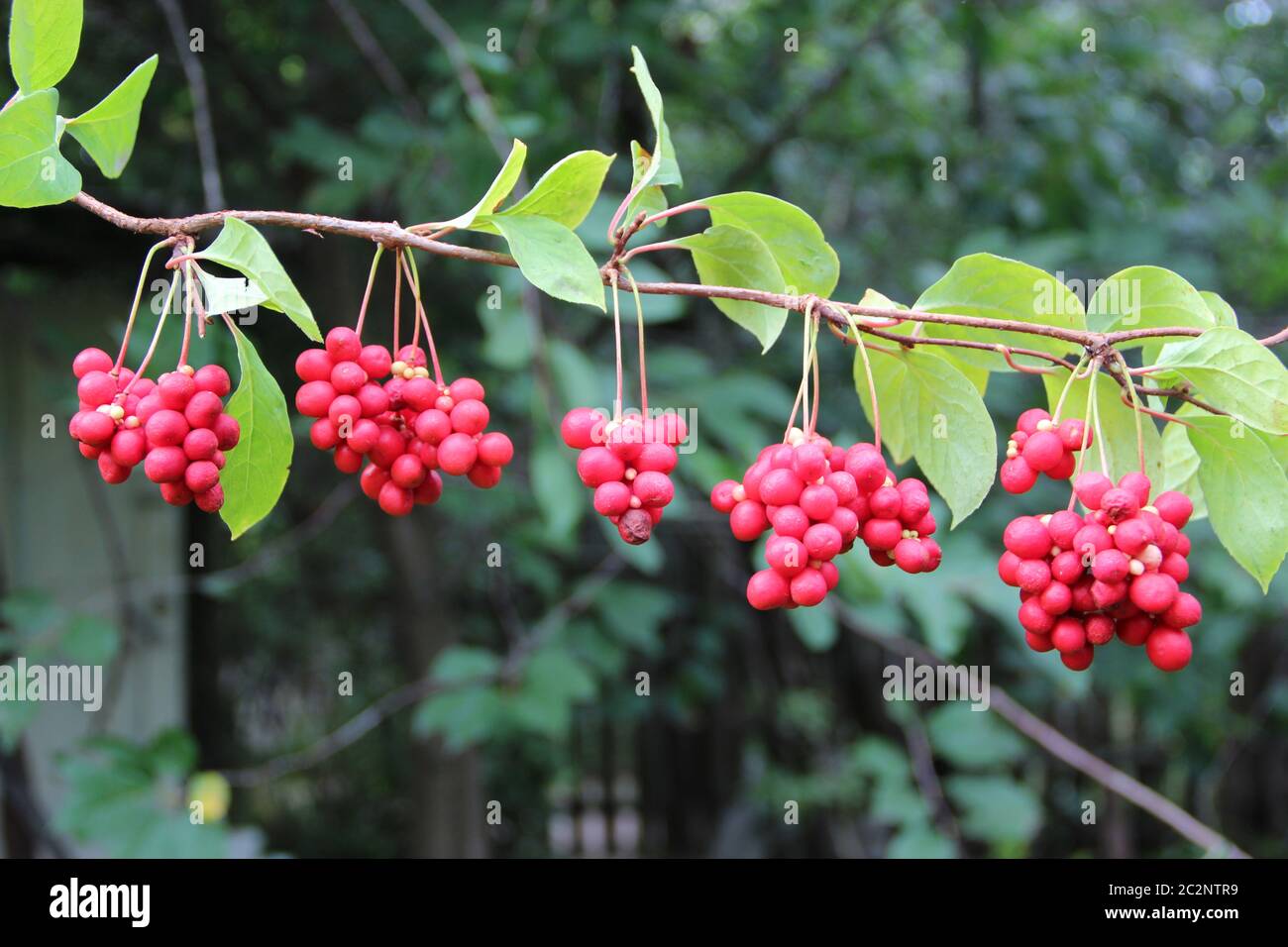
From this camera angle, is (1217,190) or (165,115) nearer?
(165,115)

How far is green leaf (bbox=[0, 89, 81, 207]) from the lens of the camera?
789 millimetres

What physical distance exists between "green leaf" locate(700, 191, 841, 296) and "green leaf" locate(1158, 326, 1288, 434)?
11.1 inches

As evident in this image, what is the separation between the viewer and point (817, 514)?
0.78m

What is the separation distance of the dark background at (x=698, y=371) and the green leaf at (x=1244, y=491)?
1.15 meters

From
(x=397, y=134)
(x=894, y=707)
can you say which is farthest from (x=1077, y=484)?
(x=894, y=707)

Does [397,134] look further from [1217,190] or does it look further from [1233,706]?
[1233,706]

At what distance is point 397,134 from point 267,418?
64.2 inches

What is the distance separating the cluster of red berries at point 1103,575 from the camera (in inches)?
30.5

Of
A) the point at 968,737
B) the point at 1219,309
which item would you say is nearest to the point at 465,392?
the point at 1219,309

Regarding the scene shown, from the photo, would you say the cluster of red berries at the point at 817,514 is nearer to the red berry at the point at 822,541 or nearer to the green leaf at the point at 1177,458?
the red berry at the point at 822,541

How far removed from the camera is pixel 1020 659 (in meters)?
3.20

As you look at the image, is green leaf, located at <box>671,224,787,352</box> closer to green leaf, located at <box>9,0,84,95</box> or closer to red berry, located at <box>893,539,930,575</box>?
red berry, located at <box>893,539,930,575</box>

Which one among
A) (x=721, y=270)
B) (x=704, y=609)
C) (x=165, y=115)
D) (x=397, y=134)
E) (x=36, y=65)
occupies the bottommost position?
(x=704, y=609)

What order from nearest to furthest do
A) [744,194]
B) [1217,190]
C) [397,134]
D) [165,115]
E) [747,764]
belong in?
1. [744,194]
2. [397,134]
3. [165,115]
4. [1217,190]
5. [747,764]
